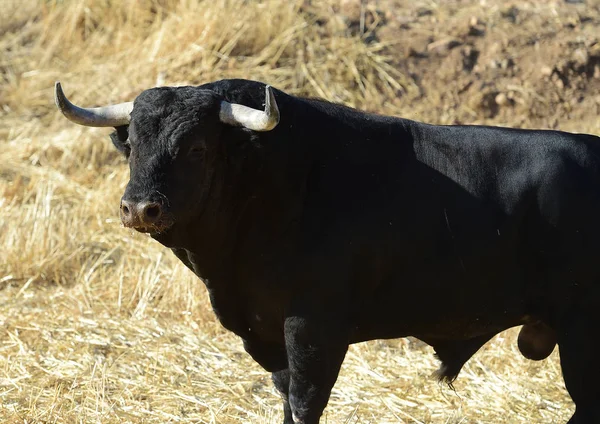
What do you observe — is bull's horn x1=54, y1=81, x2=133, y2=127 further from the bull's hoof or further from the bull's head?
the bull's hoof

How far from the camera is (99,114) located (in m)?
4.60

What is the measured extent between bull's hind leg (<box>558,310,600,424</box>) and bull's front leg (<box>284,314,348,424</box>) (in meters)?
1.08

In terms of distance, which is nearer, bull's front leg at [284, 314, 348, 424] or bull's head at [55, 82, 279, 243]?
bull's head at [55, 82, 279, 243]

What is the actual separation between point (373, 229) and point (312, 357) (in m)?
0.66

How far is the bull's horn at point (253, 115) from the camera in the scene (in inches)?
165

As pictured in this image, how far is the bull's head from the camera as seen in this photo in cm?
417

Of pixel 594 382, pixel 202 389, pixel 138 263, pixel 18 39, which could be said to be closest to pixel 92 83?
pixel 18 39

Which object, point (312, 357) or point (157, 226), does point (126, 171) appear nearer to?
point (312, 357)

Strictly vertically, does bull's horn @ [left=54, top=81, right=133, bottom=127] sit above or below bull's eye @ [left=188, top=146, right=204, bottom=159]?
above

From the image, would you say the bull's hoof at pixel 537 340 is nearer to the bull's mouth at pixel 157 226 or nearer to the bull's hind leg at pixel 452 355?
the bull's hind leg at pixel 452 355

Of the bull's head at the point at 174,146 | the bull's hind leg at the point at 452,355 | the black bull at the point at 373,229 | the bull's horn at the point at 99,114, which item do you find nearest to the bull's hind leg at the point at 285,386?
the black bull at the point at 373,229

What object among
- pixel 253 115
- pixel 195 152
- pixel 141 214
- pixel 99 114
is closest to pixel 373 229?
pixel 253 115

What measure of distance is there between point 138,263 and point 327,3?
4434 millimetres

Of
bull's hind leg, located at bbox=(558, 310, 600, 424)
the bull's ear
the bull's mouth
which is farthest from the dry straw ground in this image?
the bull's ear
